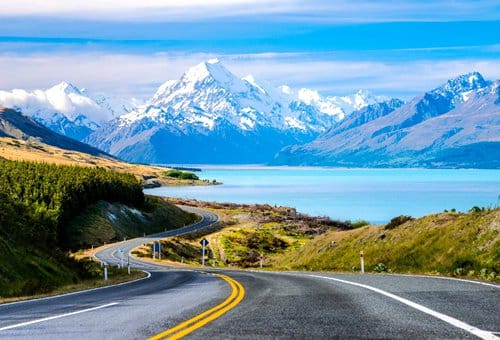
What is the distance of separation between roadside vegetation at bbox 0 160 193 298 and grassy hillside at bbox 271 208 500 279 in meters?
16.3

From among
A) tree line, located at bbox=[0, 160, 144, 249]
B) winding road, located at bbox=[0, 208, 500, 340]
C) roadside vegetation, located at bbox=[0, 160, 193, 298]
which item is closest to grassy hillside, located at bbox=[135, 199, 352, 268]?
roadside vegetation, located at bbox=[0, 160, 193, 298]

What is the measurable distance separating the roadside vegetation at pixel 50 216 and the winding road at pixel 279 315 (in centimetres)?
893

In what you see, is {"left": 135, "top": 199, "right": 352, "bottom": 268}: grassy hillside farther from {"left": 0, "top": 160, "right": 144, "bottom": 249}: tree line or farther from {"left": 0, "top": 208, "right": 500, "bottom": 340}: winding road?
{"left": 0, "top": 208, "right": 500, "bottom": 340}: winding road

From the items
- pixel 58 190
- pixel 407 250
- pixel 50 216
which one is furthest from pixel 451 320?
pixel 58 190

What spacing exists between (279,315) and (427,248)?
80.3 feet

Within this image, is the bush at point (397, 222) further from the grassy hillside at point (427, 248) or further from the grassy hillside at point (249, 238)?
the grassy hillside at point (249, 238)

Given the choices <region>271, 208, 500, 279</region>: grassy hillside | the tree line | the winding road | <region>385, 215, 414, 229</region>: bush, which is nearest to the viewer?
the winding road

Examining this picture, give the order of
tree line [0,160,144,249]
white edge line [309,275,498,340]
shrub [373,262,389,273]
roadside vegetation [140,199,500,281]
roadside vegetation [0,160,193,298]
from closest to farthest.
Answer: white edge line [309,275,498,340], roadside vegetation [0,160,193,298], roadside vegetation [140,199,500,281], shrub [373,262,389,273], tree line [0,160,144,249]

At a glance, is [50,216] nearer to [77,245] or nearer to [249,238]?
[77,245]

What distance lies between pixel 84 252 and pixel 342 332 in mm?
82212

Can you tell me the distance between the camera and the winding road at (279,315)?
11031 millimetres

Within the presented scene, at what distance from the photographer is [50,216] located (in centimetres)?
9519

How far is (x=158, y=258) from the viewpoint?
7894 cm

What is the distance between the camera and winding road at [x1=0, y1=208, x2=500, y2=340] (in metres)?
11.0
